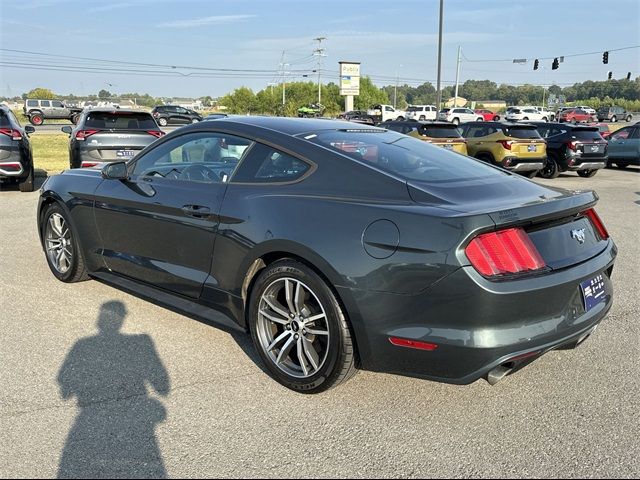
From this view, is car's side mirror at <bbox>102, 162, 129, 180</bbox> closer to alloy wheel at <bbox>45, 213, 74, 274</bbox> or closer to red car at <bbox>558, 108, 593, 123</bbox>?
alloy wheel at <bbox>45, 213, 74, 274</bbox>

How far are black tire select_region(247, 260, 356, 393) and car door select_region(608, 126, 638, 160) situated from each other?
18312 millimetres

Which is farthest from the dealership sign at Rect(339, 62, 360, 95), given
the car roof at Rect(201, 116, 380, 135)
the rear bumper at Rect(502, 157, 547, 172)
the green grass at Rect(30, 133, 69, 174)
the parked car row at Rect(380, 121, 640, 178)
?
the car roof at Rect(201, 116, 380, 135)

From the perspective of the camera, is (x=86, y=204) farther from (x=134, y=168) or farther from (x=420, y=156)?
(x=420, y=156)

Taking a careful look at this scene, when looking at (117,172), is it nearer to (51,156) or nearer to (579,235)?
(579,235)

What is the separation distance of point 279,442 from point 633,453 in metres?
1.68

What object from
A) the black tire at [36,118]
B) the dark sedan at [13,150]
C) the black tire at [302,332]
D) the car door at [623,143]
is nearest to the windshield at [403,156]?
the black tire at [302,332]

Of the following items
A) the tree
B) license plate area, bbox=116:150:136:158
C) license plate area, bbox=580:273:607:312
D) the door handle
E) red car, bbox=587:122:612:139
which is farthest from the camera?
the tree

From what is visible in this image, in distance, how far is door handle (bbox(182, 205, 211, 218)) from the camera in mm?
3551

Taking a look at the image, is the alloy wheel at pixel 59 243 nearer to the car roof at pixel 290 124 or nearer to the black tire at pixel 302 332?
the car roof at pixel 290 124

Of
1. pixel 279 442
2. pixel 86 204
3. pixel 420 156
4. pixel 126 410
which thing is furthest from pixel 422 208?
pixel 86 204

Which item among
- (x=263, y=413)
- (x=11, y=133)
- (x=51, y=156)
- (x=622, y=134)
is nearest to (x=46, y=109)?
(x=51, y=156)

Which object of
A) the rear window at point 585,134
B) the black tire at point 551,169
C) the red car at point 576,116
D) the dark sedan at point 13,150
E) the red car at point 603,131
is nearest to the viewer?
the dark sedan at point 13,150

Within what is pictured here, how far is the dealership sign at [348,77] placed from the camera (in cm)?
7038

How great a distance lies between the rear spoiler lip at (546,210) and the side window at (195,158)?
1757 millimetres
